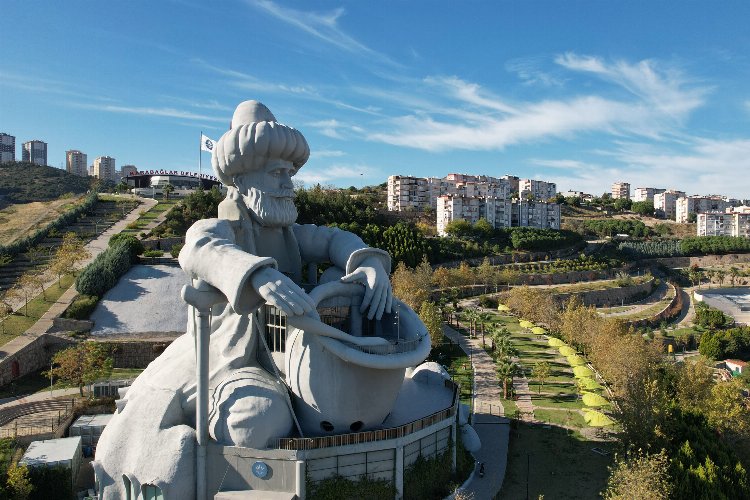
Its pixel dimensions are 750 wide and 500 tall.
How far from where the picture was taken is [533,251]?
78.8 metres

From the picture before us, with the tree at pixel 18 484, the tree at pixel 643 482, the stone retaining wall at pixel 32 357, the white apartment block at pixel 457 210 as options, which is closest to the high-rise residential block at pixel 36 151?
the white apartment block at pixel 457 210

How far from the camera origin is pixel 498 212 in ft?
304

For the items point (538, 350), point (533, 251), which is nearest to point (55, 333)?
point (538, 350)

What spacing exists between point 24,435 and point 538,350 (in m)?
30.2

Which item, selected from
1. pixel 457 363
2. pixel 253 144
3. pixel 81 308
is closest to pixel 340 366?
pixel 253 144

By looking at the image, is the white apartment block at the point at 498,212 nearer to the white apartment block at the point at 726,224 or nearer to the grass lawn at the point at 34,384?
the white apartment block at the point at 726,224

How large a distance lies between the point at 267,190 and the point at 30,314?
27.4 meters

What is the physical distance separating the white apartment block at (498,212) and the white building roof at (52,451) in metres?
69.5

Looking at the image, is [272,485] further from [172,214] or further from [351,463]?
[172,214]

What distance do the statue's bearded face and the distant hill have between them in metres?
87.6

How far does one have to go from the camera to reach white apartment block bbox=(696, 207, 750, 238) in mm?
107625

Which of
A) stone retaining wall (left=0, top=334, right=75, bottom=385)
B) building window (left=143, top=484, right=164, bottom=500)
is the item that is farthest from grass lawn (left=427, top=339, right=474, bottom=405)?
stone retaining wall (left=0, top=334, right=75, bottom=385)

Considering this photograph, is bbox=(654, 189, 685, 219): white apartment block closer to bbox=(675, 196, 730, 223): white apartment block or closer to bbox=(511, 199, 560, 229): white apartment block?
bbox=(675, 196, 730, 223): white apartment block

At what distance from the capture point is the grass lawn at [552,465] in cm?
1877
